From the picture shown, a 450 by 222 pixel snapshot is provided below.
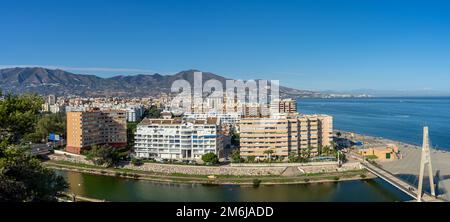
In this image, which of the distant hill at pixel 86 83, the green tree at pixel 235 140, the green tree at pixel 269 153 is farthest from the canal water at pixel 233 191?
the distant hill at pixel 86 83

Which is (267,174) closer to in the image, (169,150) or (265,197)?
(265,197)

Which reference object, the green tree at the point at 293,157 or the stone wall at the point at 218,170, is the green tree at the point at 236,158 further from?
the green tree at the point at 293,157

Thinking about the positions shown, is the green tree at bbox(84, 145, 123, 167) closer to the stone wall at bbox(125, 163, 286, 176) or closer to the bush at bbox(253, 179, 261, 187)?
the stone wall at bbox(125, 163, 286, 176)

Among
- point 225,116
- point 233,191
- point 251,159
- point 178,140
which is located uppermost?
point 225,116

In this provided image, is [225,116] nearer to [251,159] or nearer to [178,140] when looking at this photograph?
[178,140]

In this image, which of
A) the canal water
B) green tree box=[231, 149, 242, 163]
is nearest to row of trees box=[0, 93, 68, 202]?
the canal water

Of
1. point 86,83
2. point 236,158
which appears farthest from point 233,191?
point 86,83
